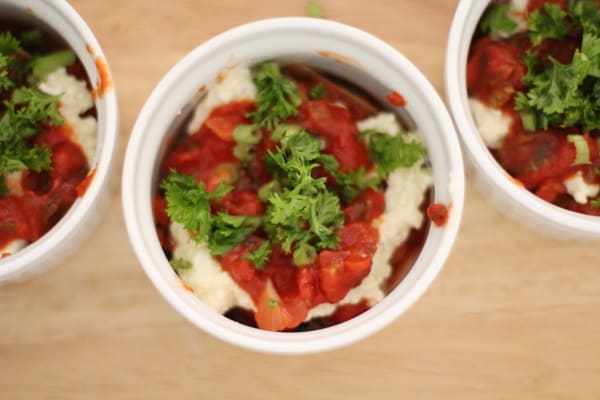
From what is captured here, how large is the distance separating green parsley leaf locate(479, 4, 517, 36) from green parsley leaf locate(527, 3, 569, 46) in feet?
0.10

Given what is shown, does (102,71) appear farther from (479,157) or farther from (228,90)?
(479,157)

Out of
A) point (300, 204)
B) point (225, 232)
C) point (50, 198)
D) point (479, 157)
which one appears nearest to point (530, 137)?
point (479, 157)

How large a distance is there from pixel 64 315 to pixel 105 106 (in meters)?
0.42

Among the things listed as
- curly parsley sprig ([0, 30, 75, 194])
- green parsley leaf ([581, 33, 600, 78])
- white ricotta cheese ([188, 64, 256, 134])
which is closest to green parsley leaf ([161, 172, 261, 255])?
white ricotta cheese ([188, 64, 256, 134])

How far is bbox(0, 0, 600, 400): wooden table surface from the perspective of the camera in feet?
4.00

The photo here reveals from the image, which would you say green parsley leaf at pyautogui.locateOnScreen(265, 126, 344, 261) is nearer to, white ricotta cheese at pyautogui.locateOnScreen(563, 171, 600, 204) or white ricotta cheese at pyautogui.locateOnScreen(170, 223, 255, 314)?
white ricotta cheese at pyautogui.locateOnScreen(170, 223, 255, 314)

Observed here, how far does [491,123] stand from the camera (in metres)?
1.14

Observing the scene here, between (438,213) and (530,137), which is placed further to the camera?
(530,137)

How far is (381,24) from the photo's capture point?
4.11 feet

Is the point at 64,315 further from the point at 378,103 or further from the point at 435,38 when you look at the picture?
the point at 435,38

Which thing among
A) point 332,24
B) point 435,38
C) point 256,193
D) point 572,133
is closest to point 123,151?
point 256,193

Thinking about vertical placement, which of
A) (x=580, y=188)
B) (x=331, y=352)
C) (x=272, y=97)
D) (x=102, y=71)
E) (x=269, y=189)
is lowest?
(x=331, y=352)

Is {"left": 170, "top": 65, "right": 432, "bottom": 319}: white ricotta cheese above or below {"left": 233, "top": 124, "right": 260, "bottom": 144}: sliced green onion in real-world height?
below

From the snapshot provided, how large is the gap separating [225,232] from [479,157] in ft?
1.28
